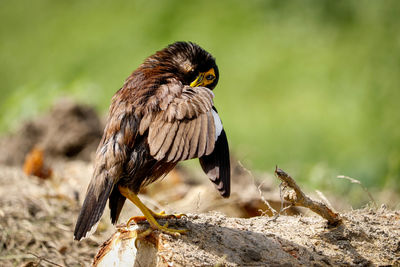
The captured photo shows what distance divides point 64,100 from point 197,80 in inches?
152

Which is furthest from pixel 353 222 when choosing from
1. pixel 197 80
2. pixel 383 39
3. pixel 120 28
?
pixel 120 28

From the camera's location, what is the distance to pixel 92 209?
3.17 metres

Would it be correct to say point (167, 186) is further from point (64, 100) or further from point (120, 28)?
point (120, 28)

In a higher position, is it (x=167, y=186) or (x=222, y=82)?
(x=222, y=82)

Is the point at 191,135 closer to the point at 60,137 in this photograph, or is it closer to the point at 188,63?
the point at 188,63

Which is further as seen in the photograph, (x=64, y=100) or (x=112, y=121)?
(x=64, y=100)

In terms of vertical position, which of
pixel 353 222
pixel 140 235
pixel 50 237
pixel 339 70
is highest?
pixel 339 70

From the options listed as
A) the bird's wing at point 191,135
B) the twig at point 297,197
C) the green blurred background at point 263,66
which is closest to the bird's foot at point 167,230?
the bird's wing at point 191,135

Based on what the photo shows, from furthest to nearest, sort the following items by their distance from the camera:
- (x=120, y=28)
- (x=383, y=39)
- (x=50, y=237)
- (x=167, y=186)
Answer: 1. (x=120, y=28)
2. (x=383, y=39)
3. (x=167, y=186)
4. (x=50, y=237)

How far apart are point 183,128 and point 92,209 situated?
26.6 inches

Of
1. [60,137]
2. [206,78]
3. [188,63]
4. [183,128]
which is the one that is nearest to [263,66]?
[60,137]

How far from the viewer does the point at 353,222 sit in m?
3.35

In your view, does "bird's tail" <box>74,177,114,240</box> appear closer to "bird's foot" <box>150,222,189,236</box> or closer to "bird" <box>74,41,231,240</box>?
"bird" <box>74,41,231,240</box>

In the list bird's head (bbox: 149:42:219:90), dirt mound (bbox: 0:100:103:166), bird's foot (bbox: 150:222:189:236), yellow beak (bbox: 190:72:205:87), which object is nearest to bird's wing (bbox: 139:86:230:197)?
bird's foot (bbox: 150:222:189:236)
